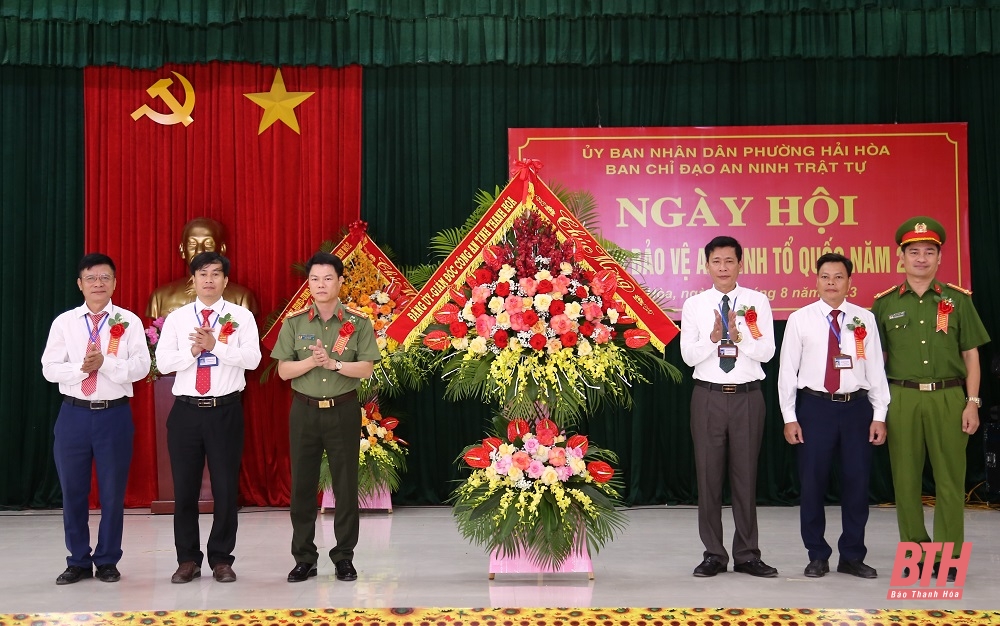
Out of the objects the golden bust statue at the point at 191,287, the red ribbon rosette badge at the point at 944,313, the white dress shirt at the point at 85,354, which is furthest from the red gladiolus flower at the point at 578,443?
the golden bust statue at the point at 191,287

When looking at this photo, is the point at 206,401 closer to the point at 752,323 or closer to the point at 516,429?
the point at 516,429

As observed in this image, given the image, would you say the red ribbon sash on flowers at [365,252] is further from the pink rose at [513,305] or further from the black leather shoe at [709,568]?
the black leather shoe at [709,568]

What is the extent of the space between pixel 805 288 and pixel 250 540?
383cm

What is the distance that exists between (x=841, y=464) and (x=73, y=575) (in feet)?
10.9

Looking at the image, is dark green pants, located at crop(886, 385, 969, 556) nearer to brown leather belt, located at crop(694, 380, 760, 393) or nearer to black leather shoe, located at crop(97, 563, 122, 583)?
brown leather belt, located at crop(694, 380, 760, 393)

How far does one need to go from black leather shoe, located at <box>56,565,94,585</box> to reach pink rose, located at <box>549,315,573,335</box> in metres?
2.28

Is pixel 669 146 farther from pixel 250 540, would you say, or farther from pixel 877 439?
→ pixel 250 540

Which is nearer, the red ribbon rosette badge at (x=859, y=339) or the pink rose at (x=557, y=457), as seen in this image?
the pink rose at (x=557, y=457)

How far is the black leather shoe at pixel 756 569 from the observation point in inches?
166

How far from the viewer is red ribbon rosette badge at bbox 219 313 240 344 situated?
417cm

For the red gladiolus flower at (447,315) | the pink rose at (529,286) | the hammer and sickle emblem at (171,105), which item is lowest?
the red gladiolus flower at (447,315)

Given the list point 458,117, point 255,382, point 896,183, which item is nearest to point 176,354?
point 255,382

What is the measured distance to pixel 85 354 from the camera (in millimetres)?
4289

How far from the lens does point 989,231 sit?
262 inches
